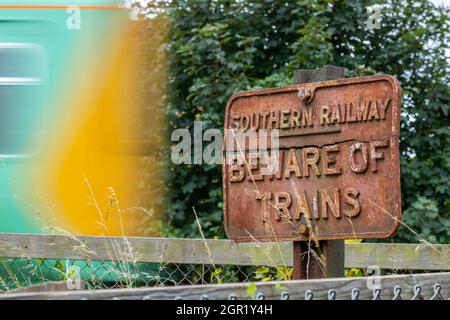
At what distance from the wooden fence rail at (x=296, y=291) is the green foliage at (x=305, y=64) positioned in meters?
5.36

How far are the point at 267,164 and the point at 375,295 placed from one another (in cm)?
152

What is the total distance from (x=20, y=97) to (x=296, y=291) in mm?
4276

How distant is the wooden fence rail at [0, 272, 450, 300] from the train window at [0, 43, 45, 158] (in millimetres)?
3877

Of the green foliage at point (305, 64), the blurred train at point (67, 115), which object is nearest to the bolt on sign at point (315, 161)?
the blurred train at point (67, 115)

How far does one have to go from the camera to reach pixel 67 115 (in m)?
6.25

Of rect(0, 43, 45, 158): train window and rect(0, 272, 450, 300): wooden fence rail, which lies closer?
rect(0, 272, 450, 300): wooden fence rail

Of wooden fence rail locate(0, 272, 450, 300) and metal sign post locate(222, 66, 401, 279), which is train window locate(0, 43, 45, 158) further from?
wooden fence rail locate(0, 272, 450, 300)

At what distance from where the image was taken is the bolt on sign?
3.48 metres

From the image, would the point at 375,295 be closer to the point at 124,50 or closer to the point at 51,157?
Answer: the point at 51,157

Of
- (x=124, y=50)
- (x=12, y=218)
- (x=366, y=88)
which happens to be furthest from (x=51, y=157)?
(x=366, y=88)

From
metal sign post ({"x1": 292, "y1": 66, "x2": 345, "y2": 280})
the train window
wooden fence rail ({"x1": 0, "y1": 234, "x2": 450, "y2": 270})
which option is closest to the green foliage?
the train window

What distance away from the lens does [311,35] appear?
8.23 meters

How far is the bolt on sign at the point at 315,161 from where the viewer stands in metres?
3.48

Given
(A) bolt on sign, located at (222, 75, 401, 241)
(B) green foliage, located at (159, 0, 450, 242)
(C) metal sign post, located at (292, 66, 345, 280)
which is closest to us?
(A) bolt on sign, located at (222, 75, 401, 241)
